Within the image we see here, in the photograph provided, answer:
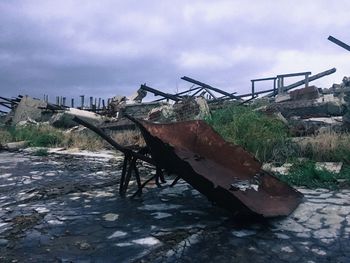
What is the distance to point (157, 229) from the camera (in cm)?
341

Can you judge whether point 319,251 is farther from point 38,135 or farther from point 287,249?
point 38,135

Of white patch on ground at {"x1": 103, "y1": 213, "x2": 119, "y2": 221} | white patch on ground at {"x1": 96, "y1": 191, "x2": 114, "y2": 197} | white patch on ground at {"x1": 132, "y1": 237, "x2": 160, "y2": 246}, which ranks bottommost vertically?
white patch on ground at {"x1": 132, "y1": 237, "x2": 160, "y2": 246}

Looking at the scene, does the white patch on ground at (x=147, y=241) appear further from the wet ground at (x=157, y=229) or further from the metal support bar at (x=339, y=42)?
the metal support bar at (x=339, y=42)

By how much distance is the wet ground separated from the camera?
9.41 ft

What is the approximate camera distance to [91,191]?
515cm

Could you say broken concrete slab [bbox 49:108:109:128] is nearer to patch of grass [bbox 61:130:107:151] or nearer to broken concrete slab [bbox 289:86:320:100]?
patch of grass [bbox 61:130:107:151]

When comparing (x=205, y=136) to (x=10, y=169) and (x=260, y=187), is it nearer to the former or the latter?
(x=260, y=187)

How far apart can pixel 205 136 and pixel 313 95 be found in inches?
365

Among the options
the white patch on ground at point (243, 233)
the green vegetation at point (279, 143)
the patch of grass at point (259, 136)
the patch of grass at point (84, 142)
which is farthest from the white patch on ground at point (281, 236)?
the patch of grass at point (84, 142)

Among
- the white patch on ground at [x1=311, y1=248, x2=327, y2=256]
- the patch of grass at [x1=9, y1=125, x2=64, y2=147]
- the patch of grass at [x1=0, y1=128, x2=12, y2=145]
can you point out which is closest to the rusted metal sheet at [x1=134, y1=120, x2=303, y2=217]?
the white patch on ground at [x1=311, y1=248, x2=327, y2=256]

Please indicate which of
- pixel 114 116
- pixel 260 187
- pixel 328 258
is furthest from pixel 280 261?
pixel 114 116

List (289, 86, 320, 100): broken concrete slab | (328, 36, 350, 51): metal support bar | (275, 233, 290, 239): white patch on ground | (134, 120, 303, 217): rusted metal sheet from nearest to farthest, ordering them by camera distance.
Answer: (275, 233, 290, 239): white patch on ground
(134, 120, 303, 217): rusted metal sheet
(328, 36, 350, 51): metal support bar
(289, 86, 320, 100): broken concrete slab

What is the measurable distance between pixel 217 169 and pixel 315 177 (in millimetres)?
2256

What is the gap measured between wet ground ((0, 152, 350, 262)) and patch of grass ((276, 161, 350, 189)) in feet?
1.16
